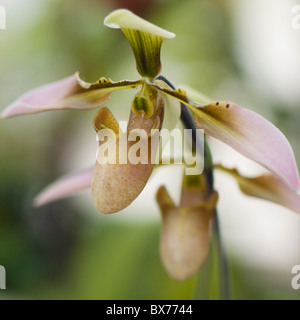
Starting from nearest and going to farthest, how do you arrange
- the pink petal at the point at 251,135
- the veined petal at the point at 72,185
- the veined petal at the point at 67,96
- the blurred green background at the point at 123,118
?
the pink petal at the point at 251,135 → the veined petal at the point at 67,96 → the veined petal at the point at 72,185 → the blurred green background at the point at 123,118

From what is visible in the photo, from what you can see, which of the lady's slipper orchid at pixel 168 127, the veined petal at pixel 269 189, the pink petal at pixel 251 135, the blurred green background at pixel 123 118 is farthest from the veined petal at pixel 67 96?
the blurred green background at pixel 123 118

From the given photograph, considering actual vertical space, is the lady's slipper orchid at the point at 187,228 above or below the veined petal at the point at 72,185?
below

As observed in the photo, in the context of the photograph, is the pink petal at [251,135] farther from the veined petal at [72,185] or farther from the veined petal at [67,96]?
the veined petal at [72,185]

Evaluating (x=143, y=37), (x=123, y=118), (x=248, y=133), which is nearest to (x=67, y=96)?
(x=143, y=37)

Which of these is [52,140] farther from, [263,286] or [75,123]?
[263,286]

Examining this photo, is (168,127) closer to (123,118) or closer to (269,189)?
(269,189)

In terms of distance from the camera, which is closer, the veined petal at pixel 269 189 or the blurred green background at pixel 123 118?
the veined petal at pixel 269 189
